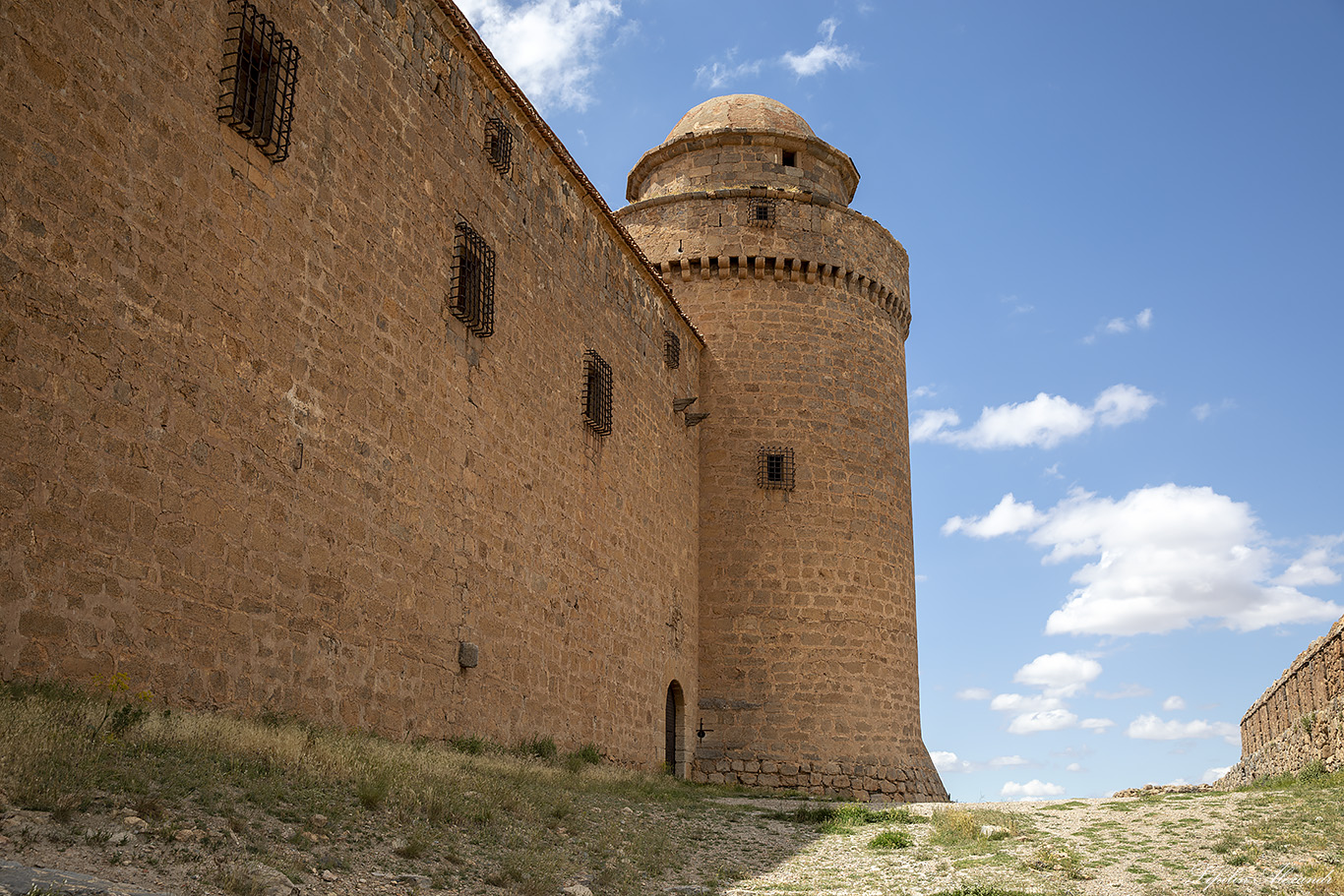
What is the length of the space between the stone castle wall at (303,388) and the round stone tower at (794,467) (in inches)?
154

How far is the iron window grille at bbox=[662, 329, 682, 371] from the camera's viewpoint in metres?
17.2

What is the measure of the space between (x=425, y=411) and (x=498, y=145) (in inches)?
135

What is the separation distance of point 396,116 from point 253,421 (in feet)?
11.8

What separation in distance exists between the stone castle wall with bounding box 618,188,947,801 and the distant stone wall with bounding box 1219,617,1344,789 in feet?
17.1

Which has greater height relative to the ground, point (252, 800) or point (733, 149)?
point (733, 149)

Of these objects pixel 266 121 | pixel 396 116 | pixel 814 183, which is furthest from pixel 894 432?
pixel 266 121

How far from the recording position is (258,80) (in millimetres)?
8102

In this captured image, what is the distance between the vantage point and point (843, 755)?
1719 centimetres

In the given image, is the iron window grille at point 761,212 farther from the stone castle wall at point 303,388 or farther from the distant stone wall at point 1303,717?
the distant stone wall at point 1303,717

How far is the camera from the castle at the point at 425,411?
6.48 m

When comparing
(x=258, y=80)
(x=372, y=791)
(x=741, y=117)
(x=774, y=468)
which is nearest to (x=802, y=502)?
(x=774, y=468)

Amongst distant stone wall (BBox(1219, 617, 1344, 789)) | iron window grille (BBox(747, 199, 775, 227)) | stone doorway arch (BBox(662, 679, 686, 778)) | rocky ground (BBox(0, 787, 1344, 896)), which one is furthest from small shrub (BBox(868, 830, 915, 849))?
iron window grille (BBox(747, 199, 775, 227))

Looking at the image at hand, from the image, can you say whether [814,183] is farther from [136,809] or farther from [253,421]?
[136,809]

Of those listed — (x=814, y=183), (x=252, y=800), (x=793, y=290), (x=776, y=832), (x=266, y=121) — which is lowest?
(x=776, y=832)
